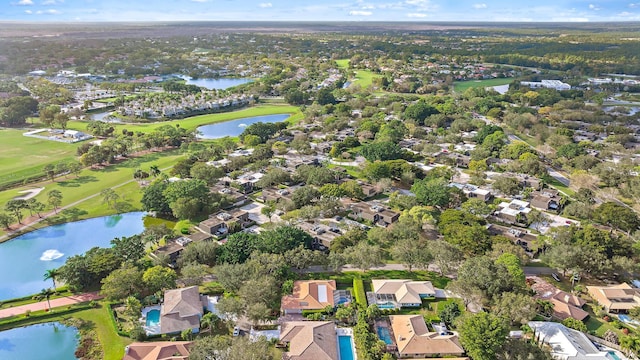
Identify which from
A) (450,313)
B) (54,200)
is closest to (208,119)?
(54,200)

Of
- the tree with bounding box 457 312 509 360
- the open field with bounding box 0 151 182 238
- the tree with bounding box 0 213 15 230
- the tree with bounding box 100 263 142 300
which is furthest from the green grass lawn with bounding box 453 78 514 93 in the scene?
the tree with bounding box 0 213 15 230

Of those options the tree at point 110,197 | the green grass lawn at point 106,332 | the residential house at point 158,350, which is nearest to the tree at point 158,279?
the green grass lawn at point 106,332

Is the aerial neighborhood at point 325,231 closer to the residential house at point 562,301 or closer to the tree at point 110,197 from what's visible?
the residential house at point 562,301

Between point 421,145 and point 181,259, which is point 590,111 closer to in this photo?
point 421,145

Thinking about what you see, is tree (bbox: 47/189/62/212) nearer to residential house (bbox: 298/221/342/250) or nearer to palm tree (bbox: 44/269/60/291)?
palm tree (bbox: 44/269/60/291)

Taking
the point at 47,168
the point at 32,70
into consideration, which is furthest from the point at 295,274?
the point at 32,70
